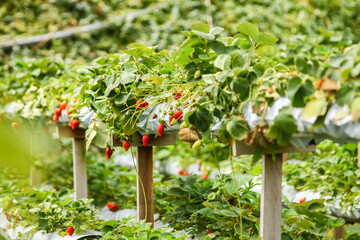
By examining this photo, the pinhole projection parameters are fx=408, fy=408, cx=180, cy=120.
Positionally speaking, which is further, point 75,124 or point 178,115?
point 75,124

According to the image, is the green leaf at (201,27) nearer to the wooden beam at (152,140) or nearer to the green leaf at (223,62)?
the green leaf at (223,62)

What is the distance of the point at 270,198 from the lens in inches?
55.3

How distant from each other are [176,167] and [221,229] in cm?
218

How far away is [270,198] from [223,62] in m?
0.49

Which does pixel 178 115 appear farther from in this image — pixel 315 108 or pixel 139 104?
pixel 315 108

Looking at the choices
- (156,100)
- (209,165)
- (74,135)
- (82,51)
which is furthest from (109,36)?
(156,100)

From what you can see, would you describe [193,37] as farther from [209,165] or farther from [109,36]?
[109,36]

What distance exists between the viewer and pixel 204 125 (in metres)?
1.34

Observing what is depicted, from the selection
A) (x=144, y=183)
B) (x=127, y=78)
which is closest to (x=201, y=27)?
(x=127, y=78)

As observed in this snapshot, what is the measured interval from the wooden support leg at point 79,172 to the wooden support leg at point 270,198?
1.54 m

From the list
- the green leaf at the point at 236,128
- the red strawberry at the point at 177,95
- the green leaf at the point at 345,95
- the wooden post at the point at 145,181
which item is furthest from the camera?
the wooden post at the point at 145,181

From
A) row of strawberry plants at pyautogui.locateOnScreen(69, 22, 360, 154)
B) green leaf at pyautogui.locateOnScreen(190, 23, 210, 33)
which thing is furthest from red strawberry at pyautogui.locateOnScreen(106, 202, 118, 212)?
green leaf at pyautogui.locateOnScreen(190, 23, 210, 33)

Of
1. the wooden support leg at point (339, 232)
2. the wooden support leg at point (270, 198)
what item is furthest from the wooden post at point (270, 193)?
the wooden support leg at point (339, 232)

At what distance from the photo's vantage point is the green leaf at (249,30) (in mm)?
1409
